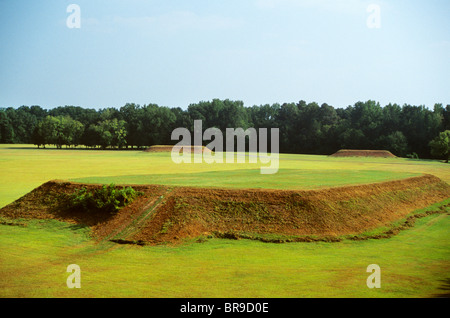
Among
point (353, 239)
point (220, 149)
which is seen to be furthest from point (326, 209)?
point (220, 149)

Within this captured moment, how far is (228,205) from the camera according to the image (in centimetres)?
1608

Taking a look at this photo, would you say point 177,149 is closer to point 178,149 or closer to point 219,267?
point 178,149

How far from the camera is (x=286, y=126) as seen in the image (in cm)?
11306

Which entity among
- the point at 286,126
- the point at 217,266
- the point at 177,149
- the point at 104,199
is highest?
the point at 286,126

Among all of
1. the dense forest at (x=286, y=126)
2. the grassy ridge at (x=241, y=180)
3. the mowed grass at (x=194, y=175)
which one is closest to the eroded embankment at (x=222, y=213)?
the grassy ridge at (x=241, y=180)

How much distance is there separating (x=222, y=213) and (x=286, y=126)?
99508mm

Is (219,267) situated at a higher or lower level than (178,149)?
lower

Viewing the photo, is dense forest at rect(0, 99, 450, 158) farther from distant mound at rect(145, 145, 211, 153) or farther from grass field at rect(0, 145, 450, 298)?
grass field at rect(0, 145, 450, 298)

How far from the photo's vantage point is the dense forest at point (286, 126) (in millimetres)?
89613

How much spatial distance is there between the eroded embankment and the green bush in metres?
0.32

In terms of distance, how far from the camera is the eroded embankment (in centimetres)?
1461

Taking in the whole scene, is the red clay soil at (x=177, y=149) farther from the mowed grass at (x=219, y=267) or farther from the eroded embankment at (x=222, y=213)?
the mowed grass at (x=219, y=267)

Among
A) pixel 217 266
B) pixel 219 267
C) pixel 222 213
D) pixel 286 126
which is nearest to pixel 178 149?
pixel 286 126
